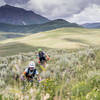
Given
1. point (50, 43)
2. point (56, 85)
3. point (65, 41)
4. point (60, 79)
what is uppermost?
point (56, 85)

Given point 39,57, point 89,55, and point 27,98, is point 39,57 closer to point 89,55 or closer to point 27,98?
point 89,55

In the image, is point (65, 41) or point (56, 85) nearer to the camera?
point (56, 85)

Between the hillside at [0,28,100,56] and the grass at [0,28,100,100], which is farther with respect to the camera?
the hillside at [0,28,100,56]

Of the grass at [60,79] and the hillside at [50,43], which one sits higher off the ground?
the grass at [60,79]

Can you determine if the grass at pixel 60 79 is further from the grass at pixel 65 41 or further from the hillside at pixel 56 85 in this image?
the grass at pixel 65 41

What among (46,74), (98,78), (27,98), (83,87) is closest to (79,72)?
(46,74)

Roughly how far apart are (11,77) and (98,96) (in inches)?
244

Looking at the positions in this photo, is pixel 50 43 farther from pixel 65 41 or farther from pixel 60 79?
pixel 60 79

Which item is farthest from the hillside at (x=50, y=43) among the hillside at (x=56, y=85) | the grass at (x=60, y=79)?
the hillside at (x=56, y=85)

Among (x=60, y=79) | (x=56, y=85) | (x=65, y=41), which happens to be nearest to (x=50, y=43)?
(x=65, y=41)

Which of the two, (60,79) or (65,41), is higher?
(60,79)

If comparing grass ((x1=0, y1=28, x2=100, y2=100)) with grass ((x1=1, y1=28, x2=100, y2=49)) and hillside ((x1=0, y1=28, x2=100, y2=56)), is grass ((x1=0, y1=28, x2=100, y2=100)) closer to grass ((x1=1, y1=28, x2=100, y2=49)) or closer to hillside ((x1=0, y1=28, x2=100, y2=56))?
hillside ((x1=0, y1=28, x2=100, y2=56))

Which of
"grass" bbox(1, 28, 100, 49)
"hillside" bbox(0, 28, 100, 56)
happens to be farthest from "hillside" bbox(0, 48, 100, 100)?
"grass" bbox(1, 28, 100, 49)

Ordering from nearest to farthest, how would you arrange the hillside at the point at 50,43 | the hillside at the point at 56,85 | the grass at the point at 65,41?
1. the hillside at the point at 56,85
2. the hillside at the point at 50,43
3. the grass at the point at 65,41
